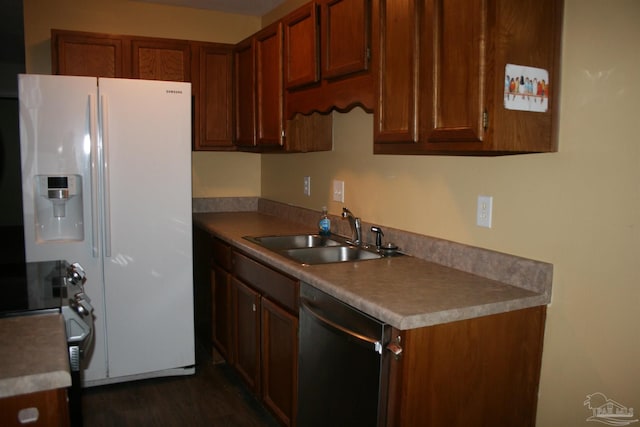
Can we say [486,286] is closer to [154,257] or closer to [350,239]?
[350,239]

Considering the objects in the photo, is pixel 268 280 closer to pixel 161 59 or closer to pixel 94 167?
pixel 94 167

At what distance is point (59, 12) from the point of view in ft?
11.5

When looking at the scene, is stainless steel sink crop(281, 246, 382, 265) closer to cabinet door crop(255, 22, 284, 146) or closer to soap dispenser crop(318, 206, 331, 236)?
soap dispenser crop(318, 206, 331, 236)

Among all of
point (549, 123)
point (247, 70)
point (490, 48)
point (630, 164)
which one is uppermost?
point (247, 70)

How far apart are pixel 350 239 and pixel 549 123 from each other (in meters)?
1.31

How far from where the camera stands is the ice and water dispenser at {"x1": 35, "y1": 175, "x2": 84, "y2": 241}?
275 centimetres

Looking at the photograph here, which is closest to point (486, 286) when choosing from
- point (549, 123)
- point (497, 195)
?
point (497, 195)

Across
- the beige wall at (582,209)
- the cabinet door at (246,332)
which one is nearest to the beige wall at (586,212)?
the beige wall at (582,209)

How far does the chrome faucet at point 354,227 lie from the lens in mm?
2611

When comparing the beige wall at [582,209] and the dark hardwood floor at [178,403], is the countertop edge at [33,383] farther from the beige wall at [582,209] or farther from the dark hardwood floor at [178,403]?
the dark hardwood floor at [178,403]

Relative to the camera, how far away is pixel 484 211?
1.97m

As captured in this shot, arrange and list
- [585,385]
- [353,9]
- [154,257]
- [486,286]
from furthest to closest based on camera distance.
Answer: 1. [154,257]
2. [353,9]
3. [486,286]
4. [585,385]

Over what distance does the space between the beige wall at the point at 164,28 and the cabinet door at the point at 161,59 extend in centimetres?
36

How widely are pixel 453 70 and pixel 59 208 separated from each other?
2274 mm
